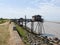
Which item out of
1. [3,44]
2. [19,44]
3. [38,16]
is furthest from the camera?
[38,16]

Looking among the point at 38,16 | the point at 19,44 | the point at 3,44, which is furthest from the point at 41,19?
the point at 19,44

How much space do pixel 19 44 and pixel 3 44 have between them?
15.2ft

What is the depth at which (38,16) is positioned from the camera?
4997cm

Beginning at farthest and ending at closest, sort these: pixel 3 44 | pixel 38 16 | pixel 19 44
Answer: pixel 38 16, pixel 3 44, pixel 19 44

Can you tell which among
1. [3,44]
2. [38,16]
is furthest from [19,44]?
[38,16]

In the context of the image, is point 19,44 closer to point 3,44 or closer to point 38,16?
point 3,44

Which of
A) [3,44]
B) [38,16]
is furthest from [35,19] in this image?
[3,44]

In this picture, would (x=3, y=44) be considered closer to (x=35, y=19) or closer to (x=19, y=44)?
(x=19, y=44)

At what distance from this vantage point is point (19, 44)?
10570 mm

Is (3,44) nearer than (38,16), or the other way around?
(3,44)

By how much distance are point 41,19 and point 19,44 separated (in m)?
39.9

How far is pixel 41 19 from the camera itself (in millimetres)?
50250

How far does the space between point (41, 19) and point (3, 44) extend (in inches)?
1411

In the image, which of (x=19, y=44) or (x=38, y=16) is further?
(x=38, y=16)
